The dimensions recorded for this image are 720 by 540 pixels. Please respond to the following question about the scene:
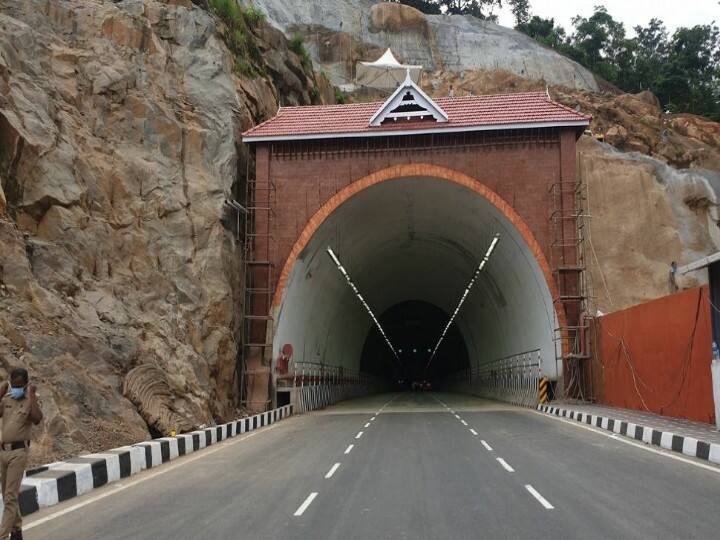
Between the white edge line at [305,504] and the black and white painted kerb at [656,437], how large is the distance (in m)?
6.96

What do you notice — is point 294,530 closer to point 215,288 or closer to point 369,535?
point 369,535

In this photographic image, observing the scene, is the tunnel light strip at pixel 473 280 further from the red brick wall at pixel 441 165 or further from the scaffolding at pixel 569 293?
the scaffolding at pixel 569 293

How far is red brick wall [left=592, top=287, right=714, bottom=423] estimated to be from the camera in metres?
15.8

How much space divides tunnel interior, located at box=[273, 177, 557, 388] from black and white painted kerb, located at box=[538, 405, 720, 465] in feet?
21.0

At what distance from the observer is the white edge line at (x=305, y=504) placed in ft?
25.4

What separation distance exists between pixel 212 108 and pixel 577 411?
1653 cm

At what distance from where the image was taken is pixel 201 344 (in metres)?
20.1

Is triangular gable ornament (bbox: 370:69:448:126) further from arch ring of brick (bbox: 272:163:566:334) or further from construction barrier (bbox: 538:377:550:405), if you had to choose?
construction barrier (bbox: 538:377:550:405)

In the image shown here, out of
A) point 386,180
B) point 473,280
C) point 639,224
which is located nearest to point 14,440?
point 386,180

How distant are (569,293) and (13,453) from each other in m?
21.2

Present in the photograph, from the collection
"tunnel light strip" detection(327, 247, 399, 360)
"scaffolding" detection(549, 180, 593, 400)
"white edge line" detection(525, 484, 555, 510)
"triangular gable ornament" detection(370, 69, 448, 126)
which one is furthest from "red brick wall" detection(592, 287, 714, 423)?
"tunnel light strip" detection(327, 247, 399, 360)

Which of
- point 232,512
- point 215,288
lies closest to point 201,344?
point 215,288

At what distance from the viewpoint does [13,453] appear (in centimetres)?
654

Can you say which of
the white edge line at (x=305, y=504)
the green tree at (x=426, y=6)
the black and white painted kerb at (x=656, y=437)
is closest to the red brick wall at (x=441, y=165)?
the black and white painted kerb at (x=656, y=437)
